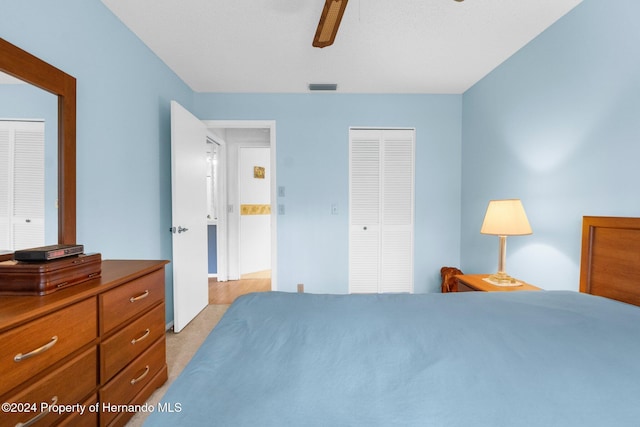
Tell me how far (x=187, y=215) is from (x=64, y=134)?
123 centimetres

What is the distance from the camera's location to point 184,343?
90.5 inches

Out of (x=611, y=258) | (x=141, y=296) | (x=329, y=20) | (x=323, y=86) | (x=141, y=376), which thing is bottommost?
(x=141, y=376)

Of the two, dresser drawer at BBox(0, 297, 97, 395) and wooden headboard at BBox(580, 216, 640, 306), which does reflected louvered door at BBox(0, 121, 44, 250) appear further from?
wooden headboard at BBox(580, 216, 640, 306)

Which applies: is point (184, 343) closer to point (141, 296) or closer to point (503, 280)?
point (141, 296)

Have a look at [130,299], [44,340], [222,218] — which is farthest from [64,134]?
[222,218]

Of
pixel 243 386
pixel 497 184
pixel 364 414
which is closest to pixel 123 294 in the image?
pixel 243 386

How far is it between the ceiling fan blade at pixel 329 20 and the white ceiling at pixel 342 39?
19.0 inches

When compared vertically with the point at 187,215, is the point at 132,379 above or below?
below

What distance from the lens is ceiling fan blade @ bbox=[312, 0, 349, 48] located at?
1237 millimetres

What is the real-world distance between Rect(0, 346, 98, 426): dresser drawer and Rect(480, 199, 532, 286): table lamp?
2381 millimetres

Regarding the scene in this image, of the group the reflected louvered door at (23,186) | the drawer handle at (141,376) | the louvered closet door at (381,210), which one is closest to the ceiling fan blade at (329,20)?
the reflected louvered door at (23,186)

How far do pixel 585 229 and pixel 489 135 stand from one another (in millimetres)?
1345

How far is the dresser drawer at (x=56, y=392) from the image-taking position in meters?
0.88

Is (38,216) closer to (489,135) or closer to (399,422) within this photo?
(399,422)
